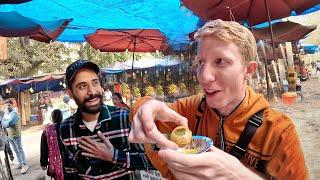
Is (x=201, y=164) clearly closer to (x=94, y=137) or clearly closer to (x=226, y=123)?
(x=226, y=123)

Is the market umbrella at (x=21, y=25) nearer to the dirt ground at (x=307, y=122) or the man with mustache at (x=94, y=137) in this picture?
the man with mustache at (x=94, y=137)

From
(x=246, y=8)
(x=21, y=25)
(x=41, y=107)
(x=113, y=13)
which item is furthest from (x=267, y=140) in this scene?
(x=41, y=107)

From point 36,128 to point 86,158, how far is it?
1813cm

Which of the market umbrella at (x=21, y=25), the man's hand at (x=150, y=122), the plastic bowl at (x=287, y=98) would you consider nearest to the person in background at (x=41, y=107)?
the plastic bowl at (x=287, y=98)

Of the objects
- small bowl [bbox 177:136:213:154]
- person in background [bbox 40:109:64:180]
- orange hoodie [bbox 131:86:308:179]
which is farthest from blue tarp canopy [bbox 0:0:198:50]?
small bowl [bbox 177:136:213:154]

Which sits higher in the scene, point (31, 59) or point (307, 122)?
point (31, 59)

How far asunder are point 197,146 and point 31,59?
77.7 feet

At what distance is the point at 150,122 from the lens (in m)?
0.96

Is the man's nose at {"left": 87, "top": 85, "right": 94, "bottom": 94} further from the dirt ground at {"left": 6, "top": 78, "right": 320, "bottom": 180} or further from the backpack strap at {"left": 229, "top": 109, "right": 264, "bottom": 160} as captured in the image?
the dirt ground at {"left": 6, "top": 78, "right": 320, "bottom": 180}

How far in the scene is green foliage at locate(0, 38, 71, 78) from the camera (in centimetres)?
2202

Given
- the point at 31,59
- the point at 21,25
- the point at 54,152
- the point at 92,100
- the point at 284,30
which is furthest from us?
the point at 31,59

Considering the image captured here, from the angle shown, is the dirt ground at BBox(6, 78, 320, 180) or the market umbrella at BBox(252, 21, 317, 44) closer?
the market umbrella at BBox(252, 21, 317, 44)

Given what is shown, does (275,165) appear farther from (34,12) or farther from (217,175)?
(34,12)

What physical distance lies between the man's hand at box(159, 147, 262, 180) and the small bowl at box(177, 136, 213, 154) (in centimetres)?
2
